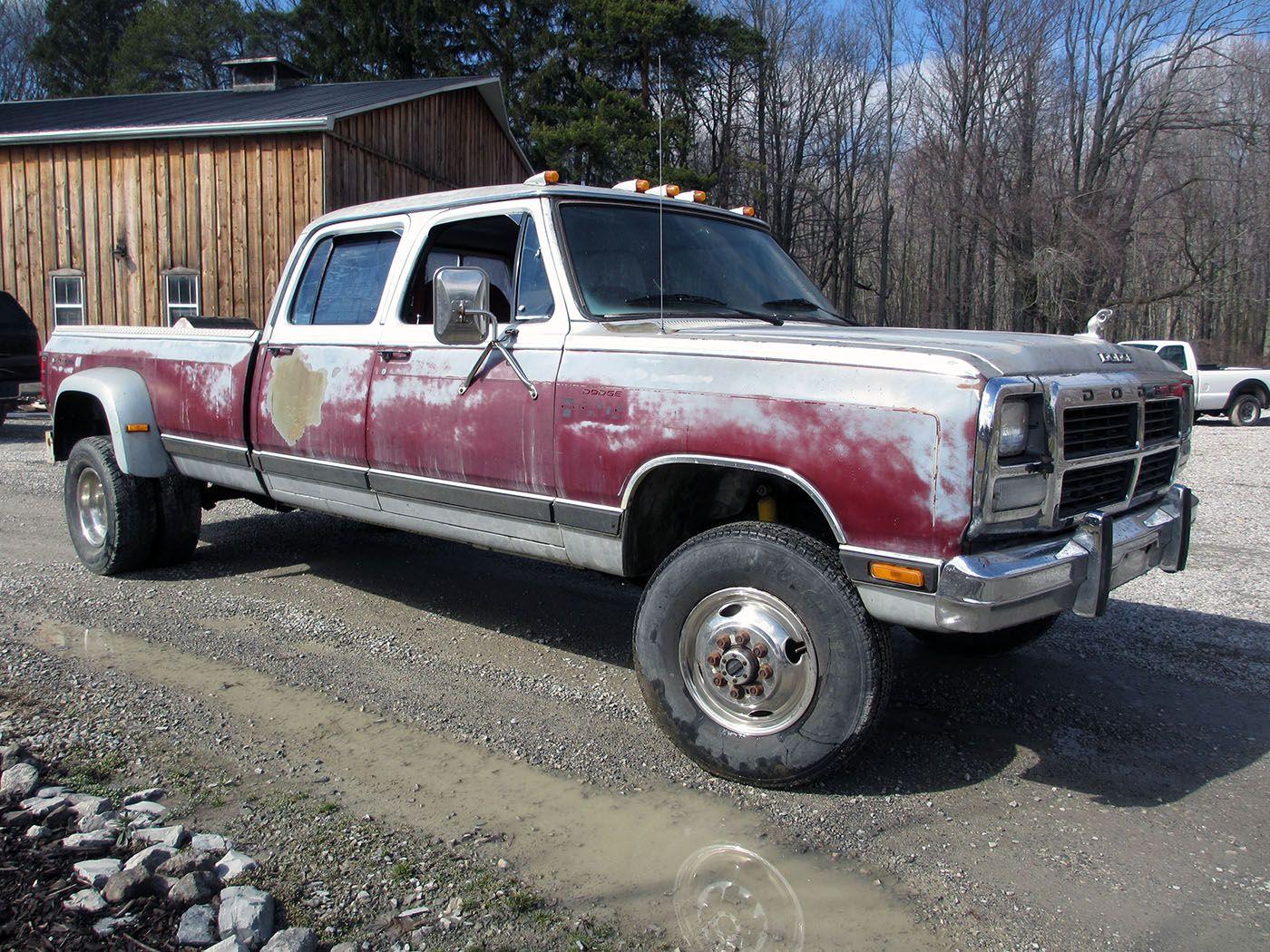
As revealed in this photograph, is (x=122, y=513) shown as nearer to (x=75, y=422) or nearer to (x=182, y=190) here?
(x=75, y=422)

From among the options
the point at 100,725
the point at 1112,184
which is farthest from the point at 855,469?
the point at 1112,184

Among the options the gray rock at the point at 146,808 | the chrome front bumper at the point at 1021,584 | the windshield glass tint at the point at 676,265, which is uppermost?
the windshield glass tint at the point at 676,265

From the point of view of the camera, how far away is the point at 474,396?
4359 millimetres

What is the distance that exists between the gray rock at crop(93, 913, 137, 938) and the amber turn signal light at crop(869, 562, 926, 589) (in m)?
2.33

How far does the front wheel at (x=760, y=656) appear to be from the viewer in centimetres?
333

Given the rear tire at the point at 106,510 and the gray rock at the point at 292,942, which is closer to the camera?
the gray rock at the point at 292,942

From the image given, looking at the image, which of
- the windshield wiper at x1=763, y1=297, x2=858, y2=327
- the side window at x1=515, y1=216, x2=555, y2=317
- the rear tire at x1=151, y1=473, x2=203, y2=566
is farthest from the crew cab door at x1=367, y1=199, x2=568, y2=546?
the rear tire at x1=151, y1=473, x2=203, y2=566

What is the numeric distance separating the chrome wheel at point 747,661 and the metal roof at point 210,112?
14941mm

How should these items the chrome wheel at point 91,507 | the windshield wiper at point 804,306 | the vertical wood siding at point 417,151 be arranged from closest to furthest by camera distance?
the windshield wiper at point 804,306, the chrome wheel at point 91,507, the vertical wood siding at point 417,151

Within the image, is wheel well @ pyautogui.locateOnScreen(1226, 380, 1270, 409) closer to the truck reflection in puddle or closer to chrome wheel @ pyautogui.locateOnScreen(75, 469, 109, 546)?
chrome wheel @ pyautogui.locateOnScreen(75, 469, 109, 546)

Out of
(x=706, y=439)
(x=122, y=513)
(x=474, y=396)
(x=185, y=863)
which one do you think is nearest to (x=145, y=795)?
(x=185, y=863)

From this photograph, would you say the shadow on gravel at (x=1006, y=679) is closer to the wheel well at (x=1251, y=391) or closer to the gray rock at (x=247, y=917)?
the gray rock at (x=247, y=917)

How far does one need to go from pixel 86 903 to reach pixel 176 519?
13.2 feet

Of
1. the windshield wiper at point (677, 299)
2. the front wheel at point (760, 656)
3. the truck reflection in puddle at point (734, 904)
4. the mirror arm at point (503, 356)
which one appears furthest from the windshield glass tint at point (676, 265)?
the truck reflection in puddle at point (734, 904)
